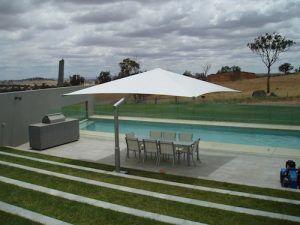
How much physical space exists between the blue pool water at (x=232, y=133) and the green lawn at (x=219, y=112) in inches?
39.2

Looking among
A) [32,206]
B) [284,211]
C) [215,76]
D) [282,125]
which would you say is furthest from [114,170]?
[215,76]

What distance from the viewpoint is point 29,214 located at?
6.51 meters

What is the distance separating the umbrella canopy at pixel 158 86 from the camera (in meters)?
10.2

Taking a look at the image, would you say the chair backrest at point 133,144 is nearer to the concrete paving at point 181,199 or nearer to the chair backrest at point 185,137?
the chair backrest at point 185,137

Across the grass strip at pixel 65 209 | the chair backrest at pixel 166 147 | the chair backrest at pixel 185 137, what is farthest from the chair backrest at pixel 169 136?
the grass strip at pixel 65 209

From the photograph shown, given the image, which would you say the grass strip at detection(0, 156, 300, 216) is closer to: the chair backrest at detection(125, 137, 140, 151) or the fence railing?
the chair backrest at detection(125, 137, 140, 151)

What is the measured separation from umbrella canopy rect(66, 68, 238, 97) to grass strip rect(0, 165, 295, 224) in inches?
124

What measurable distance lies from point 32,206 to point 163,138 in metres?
6.65

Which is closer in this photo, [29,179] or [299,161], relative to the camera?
[29,179]

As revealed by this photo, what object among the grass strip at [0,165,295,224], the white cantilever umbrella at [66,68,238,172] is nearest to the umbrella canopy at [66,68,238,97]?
the white cantilever umbrella at [66,68,238,172]

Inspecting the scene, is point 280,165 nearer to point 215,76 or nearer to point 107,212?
point 107,212

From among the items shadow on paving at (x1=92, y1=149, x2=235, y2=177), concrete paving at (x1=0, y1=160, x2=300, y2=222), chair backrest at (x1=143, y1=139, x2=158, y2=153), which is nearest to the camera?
Result: concrete paving at (x1=0, y1=160, x2=300, y2=222)

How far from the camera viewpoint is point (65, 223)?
6.10 metres

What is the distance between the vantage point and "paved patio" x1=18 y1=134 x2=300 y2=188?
997cm
